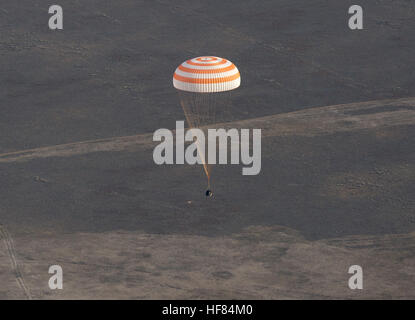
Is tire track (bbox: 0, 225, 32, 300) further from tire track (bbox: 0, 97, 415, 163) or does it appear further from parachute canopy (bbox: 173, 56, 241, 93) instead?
parachute canopy (bbox: 173, 56, 241, 93)

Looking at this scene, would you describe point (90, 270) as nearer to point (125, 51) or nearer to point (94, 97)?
point (94, 97)
